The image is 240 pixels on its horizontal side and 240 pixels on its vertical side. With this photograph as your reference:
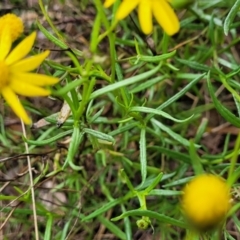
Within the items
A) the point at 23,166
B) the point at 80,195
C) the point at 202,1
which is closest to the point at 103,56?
the point at 80,195

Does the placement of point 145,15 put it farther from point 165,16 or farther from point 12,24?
point 12,24

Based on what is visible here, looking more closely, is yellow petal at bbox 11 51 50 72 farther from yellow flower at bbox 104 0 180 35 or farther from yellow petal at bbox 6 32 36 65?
A: yellow flower at bbox 104 0 180 35

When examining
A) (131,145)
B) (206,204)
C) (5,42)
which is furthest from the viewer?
(131,145)

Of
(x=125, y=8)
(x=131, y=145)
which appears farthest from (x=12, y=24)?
(x=131, y=145)

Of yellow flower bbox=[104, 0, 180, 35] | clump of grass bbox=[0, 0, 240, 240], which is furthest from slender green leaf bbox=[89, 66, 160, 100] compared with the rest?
clump of grass bbox=[0, 0, 240, 240]

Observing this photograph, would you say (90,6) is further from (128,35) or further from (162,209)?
(162,209)

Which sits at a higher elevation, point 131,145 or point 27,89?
point 27,89
